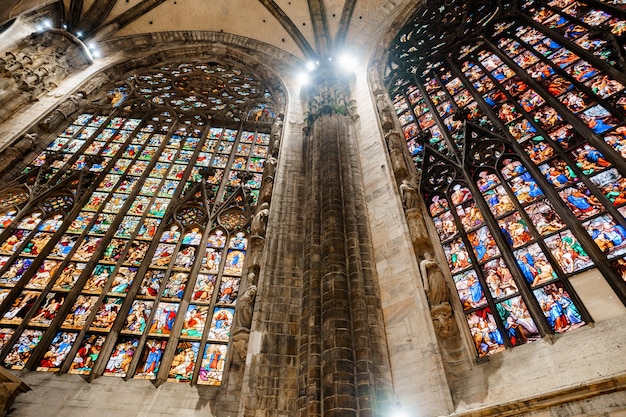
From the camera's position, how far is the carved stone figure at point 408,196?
6.20m

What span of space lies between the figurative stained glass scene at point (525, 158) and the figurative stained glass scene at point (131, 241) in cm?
350

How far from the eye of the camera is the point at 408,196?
629 centimetres

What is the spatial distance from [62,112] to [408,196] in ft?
27.8

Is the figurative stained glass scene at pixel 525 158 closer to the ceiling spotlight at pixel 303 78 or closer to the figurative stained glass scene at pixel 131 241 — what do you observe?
the ceiling spotlight at pixel 303 78

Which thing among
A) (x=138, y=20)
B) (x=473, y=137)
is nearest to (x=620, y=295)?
(x=473, y=137)

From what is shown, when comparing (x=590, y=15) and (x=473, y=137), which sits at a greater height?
(x=590, y=15)

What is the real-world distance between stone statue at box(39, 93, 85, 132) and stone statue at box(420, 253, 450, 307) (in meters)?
8.88

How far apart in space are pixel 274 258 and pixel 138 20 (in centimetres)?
1125

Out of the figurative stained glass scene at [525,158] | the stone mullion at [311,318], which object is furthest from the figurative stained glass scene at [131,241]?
the figurative stained glass scene at [525,158]

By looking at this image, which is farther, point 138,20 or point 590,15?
point 138,20

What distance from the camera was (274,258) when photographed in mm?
5961

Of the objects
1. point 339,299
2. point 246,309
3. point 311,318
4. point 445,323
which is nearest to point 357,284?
point 339,299

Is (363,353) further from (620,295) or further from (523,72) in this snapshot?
(523,72)

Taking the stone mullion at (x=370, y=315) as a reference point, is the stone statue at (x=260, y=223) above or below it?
above
